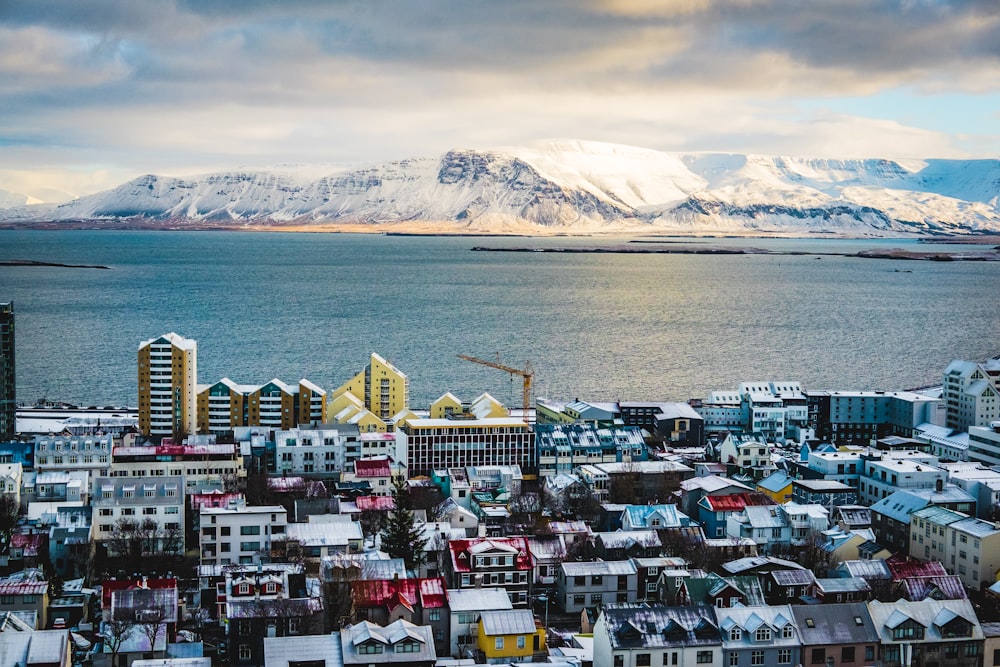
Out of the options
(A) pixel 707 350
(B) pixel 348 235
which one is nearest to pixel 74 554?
(A) pixel 707 350

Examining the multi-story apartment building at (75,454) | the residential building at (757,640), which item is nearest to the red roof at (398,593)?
the residential building at (757,640)

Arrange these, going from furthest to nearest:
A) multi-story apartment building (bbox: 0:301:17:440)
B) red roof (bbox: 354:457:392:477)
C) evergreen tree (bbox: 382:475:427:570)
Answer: multi-story apartment building (bbox: 0:301:17:440) < red roof (bbox: 354:457:392:477) < evergreen tree (bbox: 382:475:427:570)

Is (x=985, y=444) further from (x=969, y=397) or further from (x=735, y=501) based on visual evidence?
(x=735, y=501)

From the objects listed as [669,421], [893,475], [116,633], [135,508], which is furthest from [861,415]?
[116,633]

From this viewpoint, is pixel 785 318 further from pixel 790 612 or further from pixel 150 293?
pixel 790 612

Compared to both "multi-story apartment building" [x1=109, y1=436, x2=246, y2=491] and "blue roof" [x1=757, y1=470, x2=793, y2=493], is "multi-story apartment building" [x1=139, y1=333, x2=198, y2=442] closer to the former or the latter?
"multi-story apartment building" [x1=109, y1=436, x2=246, y2=491]

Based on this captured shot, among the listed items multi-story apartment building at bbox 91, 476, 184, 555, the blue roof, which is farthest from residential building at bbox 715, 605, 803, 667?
multi-story apartment building at bbox 91, 476, 184, 555
